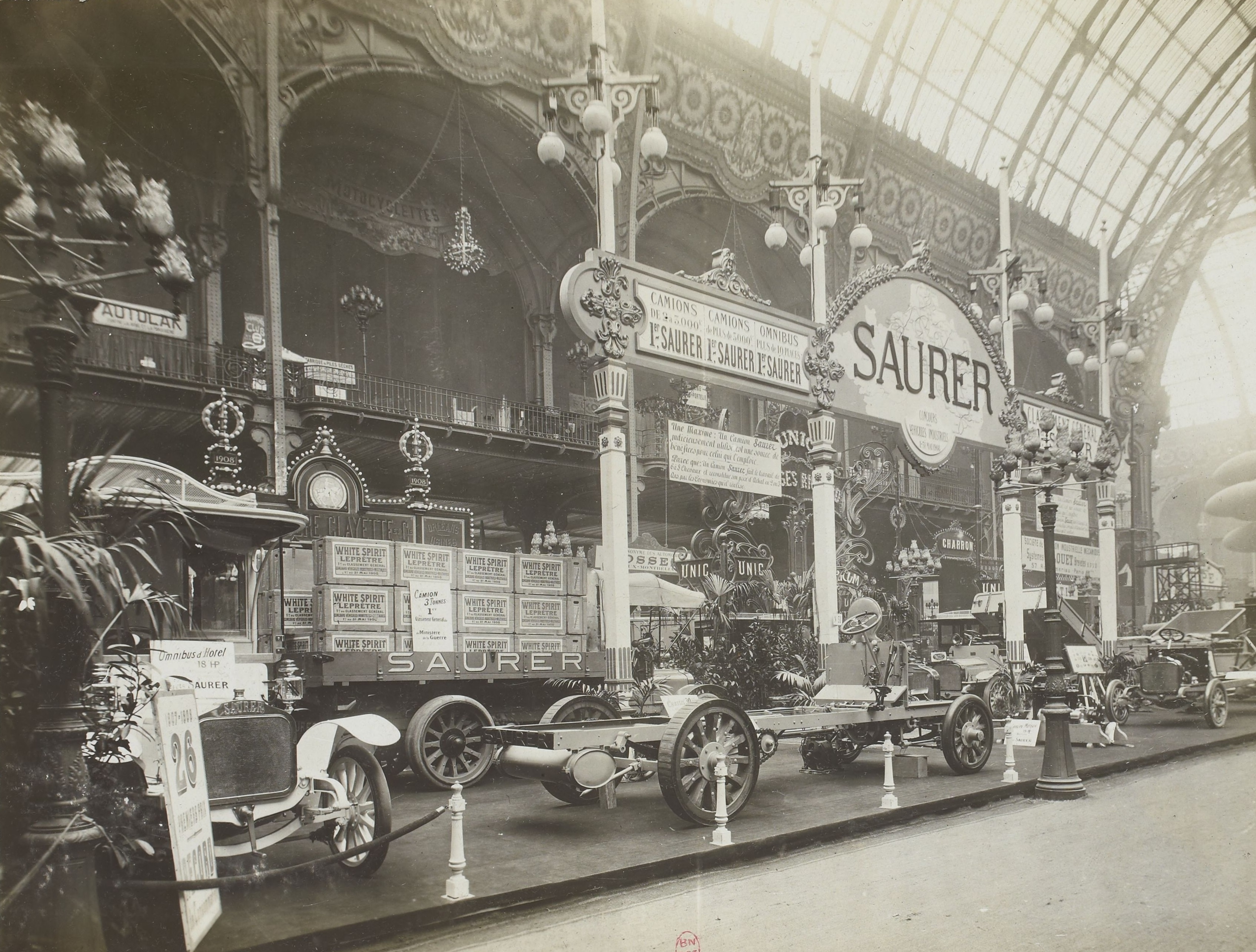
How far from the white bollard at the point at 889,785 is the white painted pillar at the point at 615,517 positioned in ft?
9.12

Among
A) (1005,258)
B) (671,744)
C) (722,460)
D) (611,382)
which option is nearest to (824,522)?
(722,460)

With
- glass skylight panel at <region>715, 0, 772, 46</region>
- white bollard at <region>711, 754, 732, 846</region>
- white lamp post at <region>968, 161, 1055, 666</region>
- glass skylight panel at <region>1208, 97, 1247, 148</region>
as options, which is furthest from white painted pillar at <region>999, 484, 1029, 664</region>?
white bollard at <region>711, 754, 732, 846</region>

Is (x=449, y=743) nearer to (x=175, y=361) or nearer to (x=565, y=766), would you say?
(x=565, y=766)

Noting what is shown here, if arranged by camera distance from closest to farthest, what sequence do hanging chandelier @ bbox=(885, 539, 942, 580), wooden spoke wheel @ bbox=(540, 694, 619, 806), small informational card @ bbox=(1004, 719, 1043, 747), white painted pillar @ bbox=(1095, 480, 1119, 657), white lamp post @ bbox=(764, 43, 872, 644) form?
1. wooden spoke wheel @ bbox=(540, 694, 619, 806)
2. small informational card @ bbox=(1004, 719, 1043, 747)
3. white lamp post @ bbox=(764, 43, 872, 644)
4. white painted pillar @ bbox=(1095, 480, 1119, 657)
5. hanging chandelier @ bbox=(885, 539, 942, 580)

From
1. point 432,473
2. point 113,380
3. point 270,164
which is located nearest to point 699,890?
point 113,380

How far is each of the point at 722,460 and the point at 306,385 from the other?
264 inches

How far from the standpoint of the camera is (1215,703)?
1377 cm

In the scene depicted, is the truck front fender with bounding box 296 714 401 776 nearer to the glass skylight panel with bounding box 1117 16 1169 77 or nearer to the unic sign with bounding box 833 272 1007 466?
the unic sign with bounding box 833 272 1007 466

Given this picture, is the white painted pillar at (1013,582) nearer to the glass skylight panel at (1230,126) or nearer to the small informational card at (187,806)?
the glass skylight panel at (1230,126)

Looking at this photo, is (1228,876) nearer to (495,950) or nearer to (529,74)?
(495,950)

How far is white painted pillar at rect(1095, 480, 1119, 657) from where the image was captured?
1639 cm

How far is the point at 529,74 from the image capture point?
14500 mm

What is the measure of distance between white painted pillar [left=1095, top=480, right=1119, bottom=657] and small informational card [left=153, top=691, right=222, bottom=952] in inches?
615

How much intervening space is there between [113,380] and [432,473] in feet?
24.0
